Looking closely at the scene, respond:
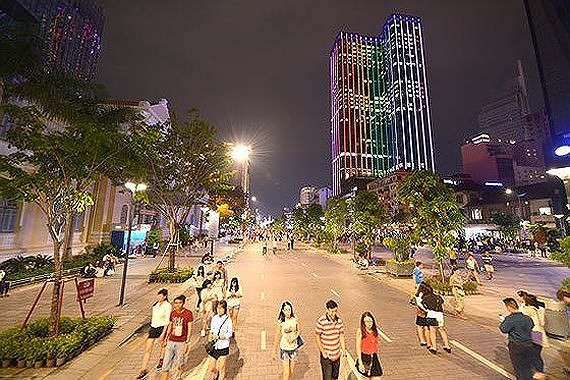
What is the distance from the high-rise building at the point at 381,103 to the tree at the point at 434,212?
15239 cm

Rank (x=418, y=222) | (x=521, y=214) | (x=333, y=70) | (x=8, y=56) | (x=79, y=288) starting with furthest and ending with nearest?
(x=333, y=70) < (x=521, y=214) < (x=418, y=222) < (x=8, y=56) < (x=79, y=288)

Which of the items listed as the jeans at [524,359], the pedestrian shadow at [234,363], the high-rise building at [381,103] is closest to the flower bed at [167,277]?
the pedestrian shadow at [234,363]

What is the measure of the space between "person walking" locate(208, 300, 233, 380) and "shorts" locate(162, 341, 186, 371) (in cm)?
67

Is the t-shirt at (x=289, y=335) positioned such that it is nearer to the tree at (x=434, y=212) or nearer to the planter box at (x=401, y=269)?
the tree at (x=434, y=212)

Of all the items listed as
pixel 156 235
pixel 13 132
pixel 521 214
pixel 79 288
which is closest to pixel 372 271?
pixel 79 288

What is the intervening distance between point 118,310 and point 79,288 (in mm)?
2793

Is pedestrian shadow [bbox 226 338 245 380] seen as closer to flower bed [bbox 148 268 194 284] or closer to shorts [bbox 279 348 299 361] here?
shorts [bbox 279 348 299 361]

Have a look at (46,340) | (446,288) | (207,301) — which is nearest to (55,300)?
(46,340)

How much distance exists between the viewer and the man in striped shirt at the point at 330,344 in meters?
5.23

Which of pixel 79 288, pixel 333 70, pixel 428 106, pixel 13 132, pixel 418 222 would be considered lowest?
pixel 79 288

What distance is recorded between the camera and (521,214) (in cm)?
5438

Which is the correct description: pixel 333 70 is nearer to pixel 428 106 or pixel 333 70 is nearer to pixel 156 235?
pixel 428 106

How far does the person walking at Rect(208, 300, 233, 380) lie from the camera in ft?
18.9

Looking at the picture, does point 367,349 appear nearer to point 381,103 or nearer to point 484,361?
point 484,361
